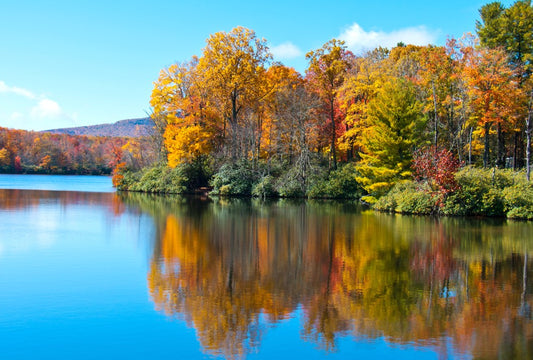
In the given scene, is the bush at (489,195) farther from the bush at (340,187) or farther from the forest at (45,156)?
the forest at (45,156)

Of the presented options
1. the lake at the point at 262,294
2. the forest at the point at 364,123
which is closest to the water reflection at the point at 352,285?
the lake at the point at 262,294

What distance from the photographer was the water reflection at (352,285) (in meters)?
7.55

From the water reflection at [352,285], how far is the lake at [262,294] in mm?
38

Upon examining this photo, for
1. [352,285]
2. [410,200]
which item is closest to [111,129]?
[410,200]

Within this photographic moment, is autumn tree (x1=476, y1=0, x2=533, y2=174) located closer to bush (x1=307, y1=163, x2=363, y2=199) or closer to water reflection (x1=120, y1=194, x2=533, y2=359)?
bush (x1=307, y1=163, x2=363, y2=199)

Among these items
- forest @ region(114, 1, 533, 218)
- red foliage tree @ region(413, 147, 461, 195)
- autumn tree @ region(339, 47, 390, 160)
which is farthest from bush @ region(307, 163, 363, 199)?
red foliage tree @ region(413, 147, 461, 195)

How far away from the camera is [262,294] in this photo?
9.56m

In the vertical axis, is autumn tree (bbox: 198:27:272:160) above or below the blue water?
above

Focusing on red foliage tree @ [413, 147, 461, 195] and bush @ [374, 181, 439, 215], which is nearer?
red foliage tree @ [413, 147, 461, 195]

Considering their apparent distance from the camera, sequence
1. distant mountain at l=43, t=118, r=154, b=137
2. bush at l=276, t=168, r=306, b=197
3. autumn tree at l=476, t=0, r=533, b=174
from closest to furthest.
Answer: autumn tree at l=476, t=0, r=533, b=174 < bush at l=276, t=168, r=306, b=197 < distant mountain at l=43, t=118, r=154, b=137

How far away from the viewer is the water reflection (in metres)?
7.55

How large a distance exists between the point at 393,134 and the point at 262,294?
22.8 m

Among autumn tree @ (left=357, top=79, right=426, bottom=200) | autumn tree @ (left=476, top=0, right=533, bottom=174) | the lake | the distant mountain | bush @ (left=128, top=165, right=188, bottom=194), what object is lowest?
the lake

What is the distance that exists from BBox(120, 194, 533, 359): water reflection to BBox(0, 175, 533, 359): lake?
38mm
